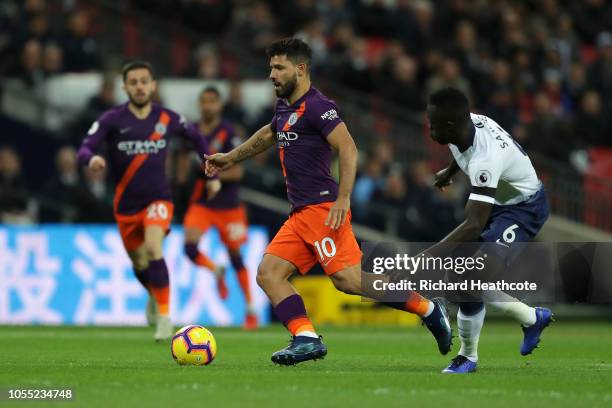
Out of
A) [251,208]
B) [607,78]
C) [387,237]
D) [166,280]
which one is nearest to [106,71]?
[251,208]

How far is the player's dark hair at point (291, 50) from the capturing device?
31.6 ft

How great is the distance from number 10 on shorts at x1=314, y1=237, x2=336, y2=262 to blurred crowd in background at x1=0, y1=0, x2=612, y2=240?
827cm

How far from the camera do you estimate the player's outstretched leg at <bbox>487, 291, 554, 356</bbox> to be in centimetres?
959

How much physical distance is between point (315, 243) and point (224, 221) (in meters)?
6.77

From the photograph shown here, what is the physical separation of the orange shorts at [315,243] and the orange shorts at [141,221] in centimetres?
383

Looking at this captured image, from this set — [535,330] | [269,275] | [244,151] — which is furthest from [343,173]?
[535,330]

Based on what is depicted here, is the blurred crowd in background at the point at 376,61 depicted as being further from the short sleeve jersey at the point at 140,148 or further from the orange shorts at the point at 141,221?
the short sleeve jersey at the point at 140,148

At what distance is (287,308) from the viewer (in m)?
9.63

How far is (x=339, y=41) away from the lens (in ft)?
75.8

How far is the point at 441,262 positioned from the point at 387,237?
1073cm

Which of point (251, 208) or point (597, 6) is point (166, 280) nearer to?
point (251, 208)

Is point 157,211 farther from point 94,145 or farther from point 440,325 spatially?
point 440,325

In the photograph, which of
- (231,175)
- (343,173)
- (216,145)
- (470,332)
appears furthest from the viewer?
(231,175)

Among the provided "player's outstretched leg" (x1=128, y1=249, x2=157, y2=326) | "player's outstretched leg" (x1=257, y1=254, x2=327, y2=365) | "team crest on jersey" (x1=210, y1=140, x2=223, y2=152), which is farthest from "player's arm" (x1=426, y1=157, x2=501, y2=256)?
"team crest on jersey" (x1=210, y1=140, x2=223, y2=152)
